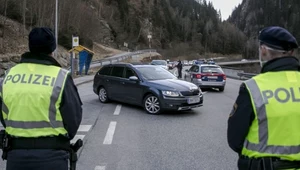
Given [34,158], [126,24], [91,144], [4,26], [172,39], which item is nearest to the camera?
[34,158]

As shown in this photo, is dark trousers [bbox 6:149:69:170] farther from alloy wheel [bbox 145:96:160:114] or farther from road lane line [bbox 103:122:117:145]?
alloy wheel [bbox 145:96:160:114]

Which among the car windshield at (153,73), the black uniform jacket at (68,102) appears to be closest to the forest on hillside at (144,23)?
the car windshield at (153,73)

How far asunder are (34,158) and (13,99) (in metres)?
0.53

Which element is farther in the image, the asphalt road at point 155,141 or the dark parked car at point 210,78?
the dark parked car at point 210,78

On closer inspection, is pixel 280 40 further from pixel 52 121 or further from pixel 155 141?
pixel 155 141

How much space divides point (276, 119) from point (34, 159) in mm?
1888

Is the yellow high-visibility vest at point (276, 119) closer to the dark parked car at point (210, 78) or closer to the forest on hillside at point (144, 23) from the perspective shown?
the dark parked car at point (210, 78)

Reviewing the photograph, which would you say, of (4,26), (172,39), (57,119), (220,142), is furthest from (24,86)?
(172,39)

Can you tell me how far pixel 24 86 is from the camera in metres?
2.95

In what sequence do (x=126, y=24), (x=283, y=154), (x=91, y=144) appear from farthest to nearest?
(x=126, y=24)
(x=91, y=144)
(x=283, y=154)

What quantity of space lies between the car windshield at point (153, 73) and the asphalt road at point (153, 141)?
1239 mm

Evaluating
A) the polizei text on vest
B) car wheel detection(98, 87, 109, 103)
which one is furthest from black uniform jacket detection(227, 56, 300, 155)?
car wheel detection(98, 87, 109, 103)

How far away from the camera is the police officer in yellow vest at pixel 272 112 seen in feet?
8.50

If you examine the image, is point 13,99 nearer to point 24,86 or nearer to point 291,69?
point 24,86
